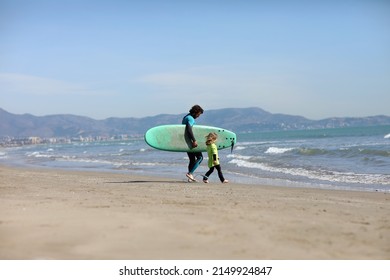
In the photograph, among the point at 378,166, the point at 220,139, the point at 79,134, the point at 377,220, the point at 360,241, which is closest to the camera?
the point at 360,241

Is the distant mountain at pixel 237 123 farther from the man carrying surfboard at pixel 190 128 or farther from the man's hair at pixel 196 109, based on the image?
the man's hair at pixel 196 109

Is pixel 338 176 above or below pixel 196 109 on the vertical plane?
below

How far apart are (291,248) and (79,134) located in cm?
19144

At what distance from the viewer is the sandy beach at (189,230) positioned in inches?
133

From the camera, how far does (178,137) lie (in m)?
11.2

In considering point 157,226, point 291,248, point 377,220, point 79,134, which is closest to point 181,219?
point 157,226

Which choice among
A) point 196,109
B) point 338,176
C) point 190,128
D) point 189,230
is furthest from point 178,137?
point 189,230

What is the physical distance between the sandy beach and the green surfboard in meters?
5.10

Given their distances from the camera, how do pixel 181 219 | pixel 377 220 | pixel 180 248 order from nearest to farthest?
pixel 180 248 < pixel 181 219 < pixel 377 220

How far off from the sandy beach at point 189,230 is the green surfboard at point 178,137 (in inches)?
201

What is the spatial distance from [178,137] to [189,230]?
286 inches

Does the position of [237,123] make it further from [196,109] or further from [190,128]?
[196,109]
